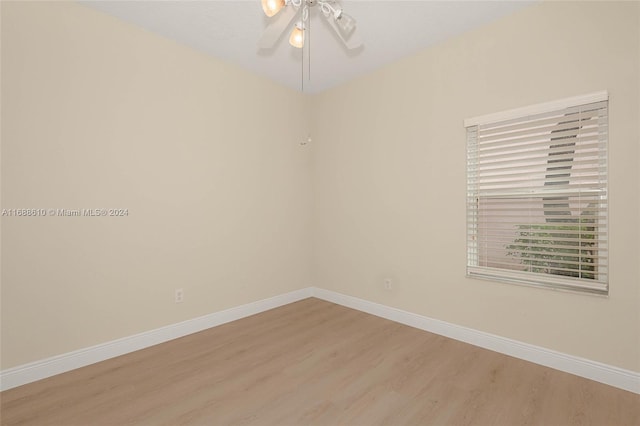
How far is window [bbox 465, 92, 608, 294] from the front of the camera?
2141 millimetres

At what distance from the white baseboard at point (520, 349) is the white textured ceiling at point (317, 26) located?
8.78ft

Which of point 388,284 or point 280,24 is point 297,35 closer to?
point 280,24

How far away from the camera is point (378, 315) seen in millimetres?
3418

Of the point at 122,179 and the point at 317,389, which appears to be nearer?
the point at 317,389

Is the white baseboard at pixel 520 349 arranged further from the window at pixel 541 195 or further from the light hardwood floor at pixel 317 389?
the window at pixel 541 195

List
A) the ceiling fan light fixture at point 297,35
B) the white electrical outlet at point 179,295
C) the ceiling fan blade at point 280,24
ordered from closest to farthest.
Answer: the ceiling fan blade at point 280,24 < the ceiling fan light fixture at point 297,35 < the white electrical outlet at point 179,295

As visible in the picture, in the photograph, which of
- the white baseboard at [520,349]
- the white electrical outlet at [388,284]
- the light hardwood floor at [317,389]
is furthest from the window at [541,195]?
the white electrical outlet at [388,284]

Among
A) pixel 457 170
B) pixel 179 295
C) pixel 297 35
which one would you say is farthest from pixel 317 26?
pixel 179 295

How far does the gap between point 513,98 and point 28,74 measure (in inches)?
144

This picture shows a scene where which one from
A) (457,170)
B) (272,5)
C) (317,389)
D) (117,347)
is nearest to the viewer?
(272,5)

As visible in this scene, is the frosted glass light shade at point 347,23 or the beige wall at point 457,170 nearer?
the frosted glass light shade at point 347,23

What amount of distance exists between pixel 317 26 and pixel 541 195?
2287 mm

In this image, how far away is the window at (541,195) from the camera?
2141mm

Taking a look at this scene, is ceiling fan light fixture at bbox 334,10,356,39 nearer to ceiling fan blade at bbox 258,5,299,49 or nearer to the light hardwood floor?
ceiling fan blade at bbox 258,5,299,49
